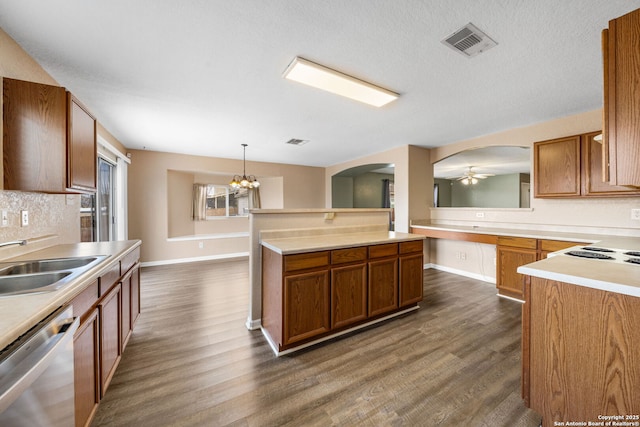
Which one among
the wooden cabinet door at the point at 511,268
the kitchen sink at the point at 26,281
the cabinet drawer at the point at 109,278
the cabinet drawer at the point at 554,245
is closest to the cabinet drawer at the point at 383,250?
the wooden cabinet door at the point at 511,268

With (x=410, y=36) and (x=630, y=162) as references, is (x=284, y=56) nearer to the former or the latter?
Answer: (x=410, y=36)

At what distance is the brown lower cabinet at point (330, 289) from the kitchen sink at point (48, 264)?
1.29 metres

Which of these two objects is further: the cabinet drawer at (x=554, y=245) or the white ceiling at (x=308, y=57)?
the cabinet drawer at (x=554, y=245)

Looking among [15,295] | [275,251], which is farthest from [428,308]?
[15,295]

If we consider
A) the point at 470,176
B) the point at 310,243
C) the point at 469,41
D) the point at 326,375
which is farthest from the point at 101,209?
the point at 470,176

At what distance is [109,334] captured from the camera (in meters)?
1.58

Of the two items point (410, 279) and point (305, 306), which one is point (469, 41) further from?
point (305, 306)

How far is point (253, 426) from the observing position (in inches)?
54.1

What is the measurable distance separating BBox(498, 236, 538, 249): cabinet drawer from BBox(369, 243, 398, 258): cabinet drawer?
178 centimetres

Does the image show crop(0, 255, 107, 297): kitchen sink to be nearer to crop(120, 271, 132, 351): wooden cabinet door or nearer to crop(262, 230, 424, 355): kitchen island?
crop(120, 271, 132, 351): wooden cabinet door

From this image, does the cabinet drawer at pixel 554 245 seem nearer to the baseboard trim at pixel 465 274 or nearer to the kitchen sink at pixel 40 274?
the baseboard trim at pixel 465 274

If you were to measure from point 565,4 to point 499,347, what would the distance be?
2536 millimetres

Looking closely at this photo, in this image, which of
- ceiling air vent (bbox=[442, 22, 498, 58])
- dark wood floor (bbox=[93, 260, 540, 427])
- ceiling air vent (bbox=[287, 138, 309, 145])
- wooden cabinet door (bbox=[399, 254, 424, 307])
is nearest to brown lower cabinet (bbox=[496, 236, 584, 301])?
dark wood floor (bbox=[93, 260, 540, 427])

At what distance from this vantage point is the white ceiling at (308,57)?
1505 millimetres
